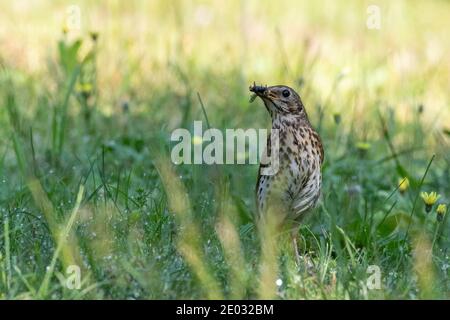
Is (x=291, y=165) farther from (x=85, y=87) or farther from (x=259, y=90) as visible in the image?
(x=85, y=87)

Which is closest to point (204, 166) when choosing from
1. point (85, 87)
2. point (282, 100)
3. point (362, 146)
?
point (282, 100)

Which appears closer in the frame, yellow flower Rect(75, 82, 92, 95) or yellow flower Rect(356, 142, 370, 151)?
yellow flower Rect(356, 142, 370, 151)

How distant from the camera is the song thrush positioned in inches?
194

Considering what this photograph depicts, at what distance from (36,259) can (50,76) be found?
3525mm

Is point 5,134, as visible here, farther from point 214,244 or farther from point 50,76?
point 214,244

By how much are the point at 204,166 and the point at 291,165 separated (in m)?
0.86

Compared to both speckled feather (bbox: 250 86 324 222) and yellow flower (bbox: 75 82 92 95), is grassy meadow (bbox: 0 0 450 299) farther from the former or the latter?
speckled feather (bbox: 250 86 324 222)

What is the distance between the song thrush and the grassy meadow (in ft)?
0.48

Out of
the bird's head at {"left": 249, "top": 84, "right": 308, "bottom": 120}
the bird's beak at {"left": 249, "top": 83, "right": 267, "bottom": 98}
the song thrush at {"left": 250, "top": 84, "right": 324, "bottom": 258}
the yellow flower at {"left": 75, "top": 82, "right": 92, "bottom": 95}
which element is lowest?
the song thrush at {"left": 250, "top": 84, "right": 324, "bottom": 258}

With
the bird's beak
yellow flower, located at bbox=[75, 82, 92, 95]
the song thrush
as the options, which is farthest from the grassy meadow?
the bird's beak

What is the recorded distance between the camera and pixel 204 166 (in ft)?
18.7

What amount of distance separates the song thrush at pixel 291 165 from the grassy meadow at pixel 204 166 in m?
0.15

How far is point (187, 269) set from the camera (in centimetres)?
398
